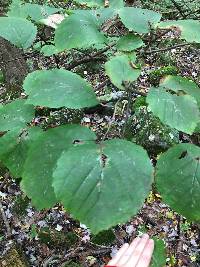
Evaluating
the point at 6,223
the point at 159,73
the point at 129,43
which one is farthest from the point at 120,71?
the point at 159,73

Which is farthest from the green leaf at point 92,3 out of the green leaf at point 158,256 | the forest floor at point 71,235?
the green leaf at point 158,256

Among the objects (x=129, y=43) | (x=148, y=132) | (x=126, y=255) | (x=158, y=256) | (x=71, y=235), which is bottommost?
(x=71, y=235)

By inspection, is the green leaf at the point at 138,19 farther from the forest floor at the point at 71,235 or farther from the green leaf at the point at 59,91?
the forest floor at the point at 71,235

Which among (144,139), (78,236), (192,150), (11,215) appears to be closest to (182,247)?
(78,236)

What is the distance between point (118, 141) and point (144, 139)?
158 cm

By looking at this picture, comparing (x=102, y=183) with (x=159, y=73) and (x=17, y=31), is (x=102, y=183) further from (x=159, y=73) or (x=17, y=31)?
(x=159, y=73)

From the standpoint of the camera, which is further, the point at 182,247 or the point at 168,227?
the point at 168,227

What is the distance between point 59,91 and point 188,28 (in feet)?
1.63

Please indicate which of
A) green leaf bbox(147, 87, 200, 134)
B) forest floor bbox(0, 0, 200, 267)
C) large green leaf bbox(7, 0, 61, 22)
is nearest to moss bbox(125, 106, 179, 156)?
forest floor bbox(0, 0, 200, 267)

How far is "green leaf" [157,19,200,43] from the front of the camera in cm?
114

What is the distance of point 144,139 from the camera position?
2.55 meters

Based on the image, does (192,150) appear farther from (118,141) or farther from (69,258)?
(69,258)

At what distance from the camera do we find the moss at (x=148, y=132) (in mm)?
2475

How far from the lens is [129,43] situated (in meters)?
1.18
